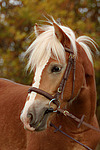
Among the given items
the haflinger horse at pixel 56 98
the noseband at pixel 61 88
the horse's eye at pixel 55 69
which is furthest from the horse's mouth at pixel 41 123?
the horse's eye at pixel 55 69

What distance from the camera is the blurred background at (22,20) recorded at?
776cm

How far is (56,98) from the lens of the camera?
270 centimetres

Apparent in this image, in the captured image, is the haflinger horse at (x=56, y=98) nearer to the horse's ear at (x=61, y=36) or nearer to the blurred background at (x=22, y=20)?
the horse's ear at (x=61, y=36)

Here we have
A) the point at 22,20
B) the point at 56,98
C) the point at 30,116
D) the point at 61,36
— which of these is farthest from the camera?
the point at 22,20

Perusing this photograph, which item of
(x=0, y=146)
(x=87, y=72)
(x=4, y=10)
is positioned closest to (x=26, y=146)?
(x=0, y=146)

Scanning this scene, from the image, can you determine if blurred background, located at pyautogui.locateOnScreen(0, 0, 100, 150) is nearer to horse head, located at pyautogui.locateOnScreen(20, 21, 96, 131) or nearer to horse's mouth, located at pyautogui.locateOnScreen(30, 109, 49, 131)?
horse head, located at pyautogui.locateOnScreen(20, 21, 96, 131)

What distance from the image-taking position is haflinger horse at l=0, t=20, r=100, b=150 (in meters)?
2.61

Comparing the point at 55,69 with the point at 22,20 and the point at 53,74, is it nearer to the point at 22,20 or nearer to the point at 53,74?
the point at 53,74

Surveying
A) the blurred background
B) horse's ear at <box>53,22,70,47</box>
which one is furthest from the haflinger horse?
the blurred background

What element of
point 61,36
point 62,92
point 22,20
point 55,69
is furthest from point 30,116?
point 22,20

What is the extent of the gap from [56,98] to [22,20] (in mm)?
6108

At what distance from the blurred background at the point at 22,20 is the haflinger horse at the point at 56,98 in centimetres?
438

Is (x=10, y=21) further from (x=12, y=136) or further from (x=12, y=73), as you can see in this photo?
(x=12, y=136)

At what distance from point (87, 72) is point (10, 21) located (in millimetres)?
5936
